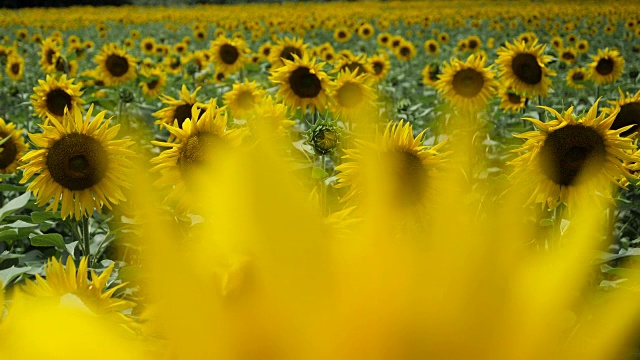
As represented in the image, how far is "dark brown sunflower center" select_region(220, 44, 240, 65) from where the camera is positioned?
466cm

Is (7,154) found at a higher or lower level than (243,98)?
lower

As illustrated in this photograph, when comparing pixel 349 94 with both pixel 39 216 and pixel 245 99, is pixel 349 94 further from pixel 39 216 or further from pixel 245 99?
pixel 39 216

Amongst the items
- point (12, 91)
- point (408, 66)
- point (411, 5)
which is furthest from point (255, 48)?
point (411, 5)

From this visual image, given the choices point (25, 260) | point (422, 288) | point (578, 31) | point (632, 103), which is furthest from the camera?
point (578, 31)

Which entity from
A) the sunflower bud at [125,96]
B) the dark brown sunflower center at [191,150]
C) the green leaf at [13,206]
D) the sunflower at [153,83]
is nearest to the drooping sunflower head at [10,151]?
the green leaf at [13,206]

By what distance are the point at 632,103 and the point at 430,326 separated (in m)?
2.35

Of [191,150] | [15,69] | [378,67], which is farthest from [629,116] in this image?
[15,69]

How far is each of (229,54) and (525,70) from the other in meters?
2.12

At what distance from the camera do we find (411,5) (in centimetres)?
2342

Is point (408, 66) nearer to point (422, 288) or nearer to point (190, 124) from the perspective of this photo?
point (190, 124)

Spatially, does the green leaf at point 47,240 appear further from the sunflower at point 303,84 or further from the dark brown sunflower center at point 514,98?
the dark brown sunflower center at point 514,98

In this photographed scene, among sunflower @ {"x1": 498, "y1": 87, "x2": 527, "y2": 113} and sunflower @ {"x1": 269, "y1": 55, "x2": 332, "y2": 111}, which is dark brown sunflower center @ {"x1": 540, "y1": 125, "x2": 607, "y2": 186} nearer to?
sunflower @ {"x1": 269, "y1": 55, "x2": 332, "y2": 111}

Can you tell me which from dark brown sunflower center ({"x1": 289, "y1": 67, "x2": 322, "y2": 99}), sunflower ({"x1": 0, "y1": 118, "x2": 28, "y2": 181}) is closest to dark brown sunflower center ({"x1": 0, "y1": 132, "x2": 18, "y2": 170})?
sunflower ({"x1": 0, "y1": 118, "x2": 28, "y2": 181})

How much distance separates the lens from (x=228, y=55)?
4.68 m
